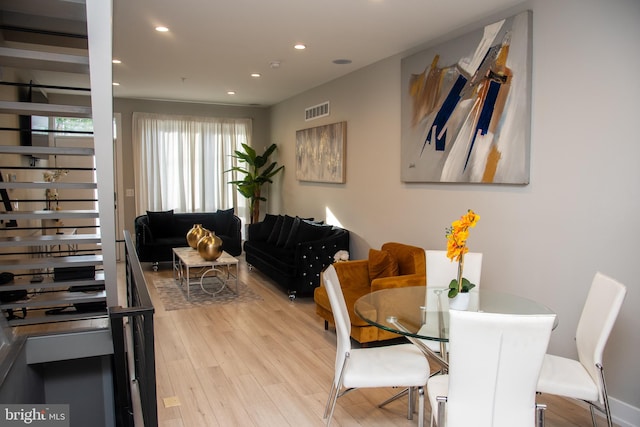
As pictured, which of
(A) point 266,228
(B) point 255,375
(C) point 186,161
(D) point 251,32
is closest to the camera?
(B) point 255,375

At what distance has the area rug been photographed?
214 inches

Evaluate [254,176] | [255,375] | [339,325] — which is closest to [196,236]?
[254,176]

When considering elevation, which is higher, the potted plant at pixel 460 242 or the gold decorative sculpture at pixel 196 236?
the potted plant at pixel 460 242

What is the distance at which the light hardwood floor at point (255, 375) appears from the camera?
2.94 meters

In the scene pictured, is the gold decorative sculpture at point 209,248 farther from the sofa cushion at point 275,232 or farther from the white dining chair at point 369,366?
the white dining chair at point 369,366

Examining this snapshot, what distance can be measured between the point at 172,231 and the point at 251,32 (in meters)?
4.55

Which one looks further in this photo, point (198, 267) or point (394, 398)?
point (198, 267)

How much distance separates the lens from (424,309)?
2.71 metres

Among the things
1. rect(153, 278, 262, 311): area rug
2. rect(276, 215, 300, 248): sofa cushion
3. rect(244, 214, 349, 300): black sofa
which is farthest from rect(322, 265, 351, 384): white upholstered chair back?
rect(276, 215, 300, 248): sofa cushion

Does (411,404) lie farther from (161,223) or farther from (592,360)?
(161,223)

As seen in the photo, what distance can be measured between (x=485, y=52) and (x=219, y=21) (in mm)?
2152

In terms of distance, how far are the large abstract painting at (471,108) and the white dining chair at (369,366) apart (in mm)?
1612

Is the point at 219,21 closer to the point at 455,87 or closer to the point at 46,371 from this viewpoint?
the point at 455,87

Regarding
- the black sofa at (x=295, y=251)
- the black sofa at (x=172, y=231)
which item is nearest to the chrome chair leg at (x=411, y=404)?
the black sofa at (x=295, y=251)
